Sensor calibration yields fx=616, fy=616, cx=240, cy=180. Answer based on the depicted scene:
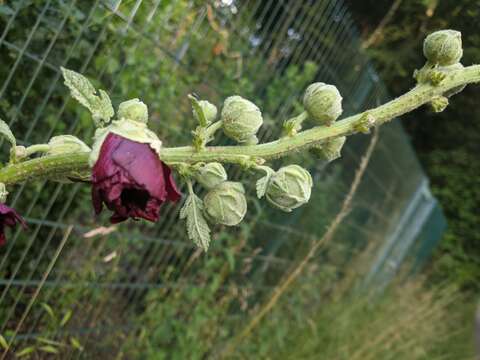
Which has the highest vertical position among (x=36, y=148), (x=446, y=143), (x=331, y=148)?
(x=446, y=143)

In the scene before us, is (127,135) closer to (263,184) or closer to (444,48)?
(263,184)

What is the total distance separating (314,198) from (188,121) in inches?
66.5

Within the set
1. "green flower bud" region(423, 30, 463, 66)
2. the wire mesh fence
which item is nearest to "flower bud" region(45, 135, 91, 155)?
"green flower bud" region(423, 30, 463, 66)

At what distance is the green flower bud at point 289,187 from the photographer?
3.35 ft

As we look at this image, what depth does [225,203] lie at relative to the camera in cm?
100

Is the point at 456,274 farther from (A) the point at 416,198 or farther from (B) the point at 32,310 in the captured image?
(B) the point at 32,310

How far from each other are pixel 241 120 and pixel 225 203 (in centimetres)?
14

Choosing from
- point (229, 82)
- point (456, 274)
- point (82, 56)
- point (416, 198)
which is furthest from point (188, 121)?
point (456, 274)

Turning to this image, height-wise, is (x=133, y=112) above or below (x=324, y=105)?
below

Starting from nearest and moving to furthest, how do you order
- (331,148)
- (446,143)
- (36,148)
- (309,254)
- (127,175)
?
(127,175) → (36,148) → (331,148) → (309,254) → (446,143)

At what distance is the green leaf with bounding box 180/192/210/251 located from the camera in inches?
38.6

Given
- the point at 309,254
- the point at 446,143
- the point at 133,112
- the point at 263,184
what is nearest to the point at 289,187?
the point at 263,184

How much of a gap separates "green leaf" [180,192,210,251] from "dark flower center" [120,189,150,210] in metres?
0.17

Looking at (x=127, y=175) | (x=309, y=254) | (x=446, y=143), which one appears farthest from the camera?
(x=446, y=143)
